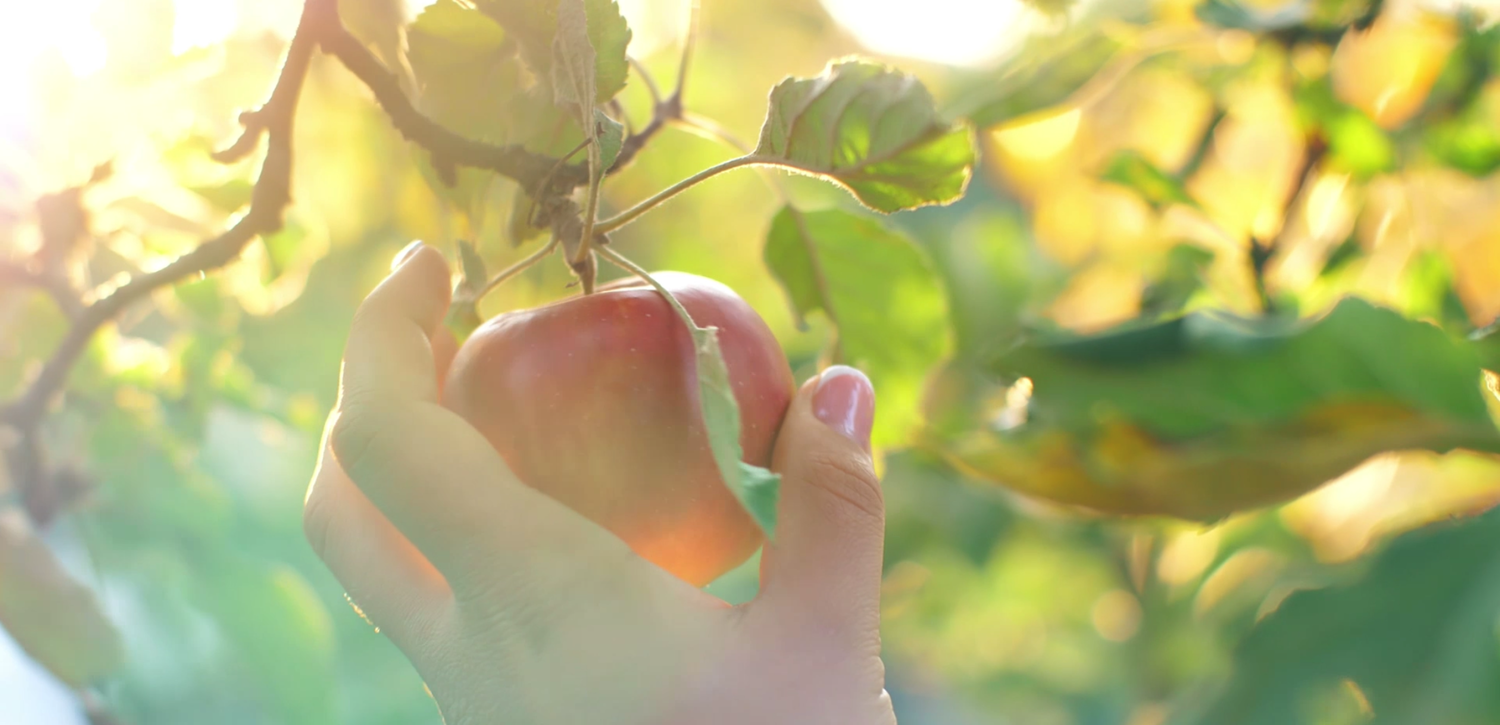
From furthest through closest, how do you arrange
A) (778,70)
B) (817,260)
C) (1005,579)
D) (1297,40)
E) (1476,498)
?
1. (1005,579)
2. (778,70)
3. (1476,498)
4. (1297,40)
5. (817,260)

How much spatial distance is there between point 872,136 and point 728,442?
131 millimetres

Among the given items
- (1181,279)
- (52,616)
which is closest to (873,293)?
(1181,279)

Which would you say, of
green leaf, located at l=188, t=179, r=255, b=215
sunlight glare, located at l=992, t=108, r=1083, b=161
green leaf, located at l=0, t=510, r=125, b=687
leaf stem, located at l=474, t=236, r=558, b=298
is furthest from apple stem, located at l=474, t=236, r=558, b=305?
sunlight glare, located at l=992, t=108, r=1083, b=161

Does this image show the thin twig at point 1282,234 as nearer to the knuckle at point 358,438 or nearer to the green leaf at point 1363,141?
the green leaf at point 1363,141

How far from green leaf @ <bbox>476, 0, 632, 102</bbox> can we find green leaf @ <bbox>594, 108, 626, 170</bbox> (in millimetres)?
10

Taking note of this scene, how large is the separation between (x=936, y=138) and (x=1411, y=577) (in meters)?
0.50

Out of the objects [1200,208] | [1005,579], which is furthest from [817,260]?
[1005,579]

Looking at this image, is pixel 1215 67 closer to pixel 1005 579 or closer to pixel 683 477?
pixel 683 477

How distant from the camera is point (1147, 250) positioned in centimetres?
94

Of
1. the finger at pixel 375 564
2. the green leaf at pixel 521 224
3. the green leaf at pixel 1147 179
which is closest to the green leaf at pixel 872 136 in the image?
the green leaf at pixel 521 224

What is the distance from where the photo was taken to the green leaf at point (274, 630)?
805 mm

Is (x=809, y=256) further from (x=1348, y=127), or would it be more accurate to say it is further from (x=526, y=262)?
(x=1348, y=127)

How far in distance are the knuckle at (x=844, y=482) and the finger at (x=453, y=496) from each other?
8cm

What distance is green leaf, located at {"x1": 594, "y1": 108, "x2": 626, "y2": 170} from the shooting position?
0.99ft
